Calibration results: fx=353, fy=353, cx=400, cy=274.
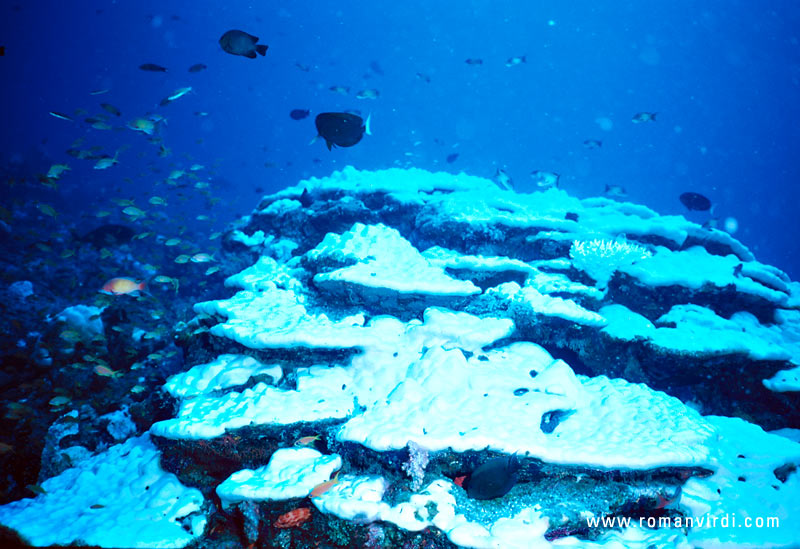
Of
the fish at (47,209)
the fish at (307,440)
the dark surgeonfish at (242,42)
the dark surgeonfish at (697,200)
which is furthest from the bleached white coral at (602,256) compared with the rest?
the fish at (47,209)

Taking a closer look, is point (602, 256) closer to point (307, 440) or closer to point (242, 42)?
point (307, 440)

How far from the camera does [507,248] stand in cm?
689

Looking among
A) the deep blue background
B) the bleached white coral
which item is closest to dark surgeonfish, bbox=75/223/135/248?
the bleached white coral

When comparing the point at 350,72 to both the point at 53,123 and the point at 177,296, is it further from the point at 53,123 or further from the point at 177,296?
the point at 177,296

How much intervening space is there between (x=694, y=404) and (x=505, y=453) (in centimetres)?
396

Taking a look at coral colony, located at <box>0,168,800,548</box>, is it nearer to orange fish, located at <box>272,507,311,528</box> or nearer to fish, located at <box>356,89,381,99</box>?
orange fish, located at <box>272,507,311,528</box>

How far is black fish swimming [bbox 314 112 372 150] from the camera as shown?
3.84 m

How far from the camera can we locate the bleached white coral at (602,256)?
20.1 feet

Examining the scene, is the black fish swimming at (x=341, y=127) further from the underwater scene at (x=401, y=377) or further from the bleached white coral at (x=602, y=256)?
the bleached white coral at (x=602, y=256)

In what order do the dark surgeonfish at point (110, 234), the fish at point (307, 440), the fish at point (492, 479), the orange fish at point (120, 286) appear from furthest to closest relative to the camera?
the dark surgeonfish at point (110, 234), the orange fish at point (120, 286), the fish at point (307, 440), the fish at point (492, 479)

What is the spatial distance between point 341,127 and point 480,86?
122m

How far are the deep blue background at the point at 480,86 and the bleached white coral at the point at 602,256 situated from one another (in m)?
54.3

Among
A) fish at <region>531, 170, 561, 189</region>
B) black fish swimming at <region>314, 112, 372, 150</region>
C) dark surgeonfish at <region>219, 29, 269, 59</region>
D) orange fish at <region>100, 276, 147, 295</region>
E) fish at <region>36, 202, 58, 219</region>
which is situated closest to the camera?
black fish swimming at <region>314, 112, 372, 150</region>

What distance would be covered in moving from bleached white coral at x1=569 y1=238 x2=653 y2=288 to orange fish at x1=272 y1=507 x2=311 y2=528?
5.51 metres
